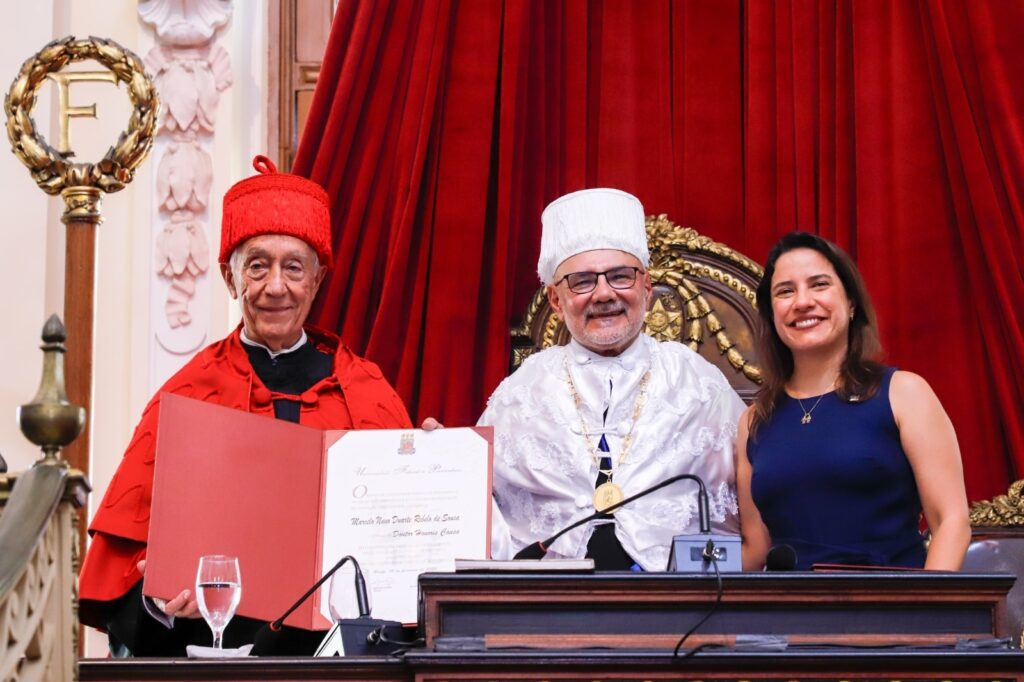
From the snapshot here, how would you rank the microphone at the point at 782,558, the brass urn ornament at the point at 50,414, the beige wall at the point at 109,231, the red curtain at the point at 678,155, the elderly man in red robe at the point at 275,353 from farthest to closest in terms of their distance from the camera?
the beige wall at the point at 109,231 → the red curtain at the point at 678,155 → the elderly man in red robe at the point at 275,353 → the microphone at the point at 782,558 → the brass urn ornament at the point at 50,414

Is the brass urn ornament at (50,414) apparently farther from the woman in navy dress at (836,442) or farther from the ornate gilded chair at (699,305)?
the ornate gilded chair at (699,305)

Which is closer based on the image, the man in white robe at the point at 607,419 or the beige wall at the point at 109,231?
the man in white robe at the point at 607,419

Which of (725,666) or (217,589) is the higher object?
(217,589)

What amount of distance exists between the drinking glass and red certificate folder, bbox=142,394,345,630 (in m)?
0.40

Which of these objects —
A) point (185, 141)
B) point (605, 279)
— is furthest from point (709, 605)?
point (185, 141)

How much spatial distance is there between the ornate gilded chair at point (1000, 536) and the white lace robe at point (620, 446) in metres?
0.76

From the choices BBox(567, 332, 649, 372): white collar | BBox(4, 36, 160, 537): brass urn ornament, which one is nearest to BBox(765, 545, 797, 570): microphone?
BBox(567, 332, 649, 372): white collar

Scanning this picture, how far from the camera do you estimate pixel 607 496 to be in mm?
3391

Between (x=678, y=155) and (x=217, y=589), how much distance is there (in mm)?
2313

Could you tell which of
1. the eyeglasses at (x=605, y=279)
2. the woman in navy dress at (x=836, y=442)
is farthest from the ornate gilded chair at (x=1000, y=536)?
the eyeglasses at (x=605, y=279)

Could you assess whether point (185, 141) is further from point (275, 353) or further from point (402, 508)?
point (402, 508)

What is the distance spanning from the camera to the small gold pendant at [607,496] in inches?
133

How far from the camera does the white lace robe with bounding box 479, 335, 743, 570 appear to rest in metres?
3.47

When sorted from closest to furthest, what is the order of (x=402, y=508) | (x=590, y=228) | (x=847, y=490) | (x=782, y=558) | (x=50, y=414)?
(x=50, y=414) < (x=782, y=558) < (x=402, y=508) < (x=847, y=490) < (x=590, y=228)
